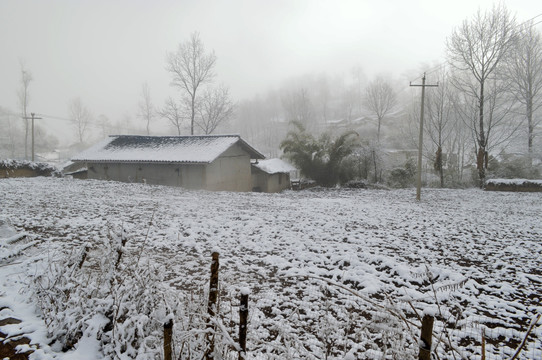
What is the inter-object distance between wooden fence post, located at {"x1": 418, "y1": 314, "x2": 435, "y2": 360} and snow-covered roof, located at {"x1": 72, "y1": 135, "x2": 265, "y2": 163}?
1588cm

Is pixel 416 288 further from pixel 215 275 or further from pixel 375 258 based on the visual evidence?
pixel 215 275

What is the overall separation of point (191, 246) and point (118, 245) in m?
3.72

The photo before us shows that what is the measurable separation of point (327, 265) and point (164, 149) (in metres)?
17.3

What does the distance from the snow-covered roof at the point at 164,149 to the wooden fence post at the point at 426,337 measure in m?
15.9

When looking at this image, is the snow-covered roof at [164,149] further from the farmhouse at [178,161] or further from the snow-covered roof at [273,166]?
the snow-covered roof at [273,166]

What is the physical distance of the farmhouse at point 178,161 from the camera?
17838 mm

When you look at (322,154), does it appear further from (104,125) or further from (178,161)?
(104,125)

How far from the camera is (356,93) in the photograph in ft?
281

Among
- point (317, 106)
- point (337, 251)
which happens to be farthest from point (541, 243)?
point (317, 106)

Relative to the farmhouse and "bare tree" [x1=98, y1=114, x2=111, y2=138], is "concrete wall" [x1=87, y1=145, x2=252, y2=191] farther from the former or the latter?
"bare tree" [x1=98, y1=114, x2=111, y2=138]

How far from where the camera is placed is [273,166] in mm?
24797

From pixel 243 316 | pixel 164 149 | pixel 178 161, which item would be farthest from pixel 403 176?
pixel 243 316

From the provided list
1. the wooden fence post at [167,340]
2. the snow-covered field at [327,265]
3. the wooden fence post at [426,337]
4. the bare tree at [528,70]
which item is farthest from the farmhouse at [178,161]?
the bare tree at [528,70]

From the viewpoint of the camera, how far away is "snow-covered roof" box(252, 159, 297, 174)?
23484mm
